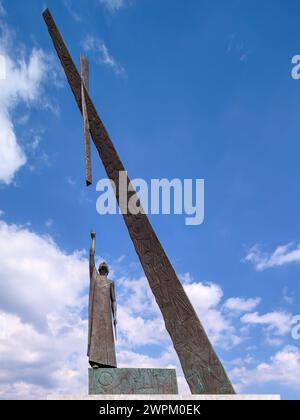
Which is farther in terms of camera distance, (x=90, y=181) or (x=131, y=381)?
(x=90, y=181)

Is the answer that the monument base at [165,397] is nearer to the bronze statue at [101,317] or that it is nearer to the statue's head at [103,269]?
the bronze statue at [101,317]

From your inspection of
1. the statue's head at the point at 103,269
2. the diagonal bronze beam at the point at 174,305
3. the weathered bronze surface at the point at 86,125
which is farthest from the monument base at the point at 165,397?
the weathered bronze surface at the point at 86,125

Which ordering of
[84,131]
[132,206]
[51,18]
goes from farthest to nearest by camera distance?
[51,18]
[84,131]
[132,206]

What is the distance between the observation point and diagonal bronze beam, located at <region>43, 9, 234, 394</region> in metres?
6.78

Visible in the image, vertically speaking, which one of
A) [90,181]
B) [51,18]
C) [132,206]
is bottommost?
[132,206]

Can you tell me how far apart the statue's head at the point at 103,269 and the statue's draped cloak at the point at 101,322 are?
0.10m

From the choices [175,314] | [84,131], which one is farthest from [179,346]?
[84,131]

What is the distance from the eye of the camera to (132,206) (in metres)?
8.02

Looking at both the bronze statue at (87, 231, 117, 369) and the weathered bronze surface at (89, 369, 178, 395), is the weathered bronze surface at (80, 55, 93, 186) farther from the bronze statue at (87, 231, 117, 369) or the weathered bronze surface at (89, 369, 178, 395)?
the weathered bronze surface at (89, 369, 178, 395)

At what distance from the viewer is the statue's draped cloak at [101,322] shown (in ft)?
23.3

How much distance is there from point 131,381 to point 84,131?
4.45m

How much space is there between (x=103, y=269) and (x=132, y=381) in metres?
1.90

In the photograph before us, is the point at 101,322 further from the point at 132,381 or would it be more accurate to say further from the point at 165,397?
the point at 165,397
